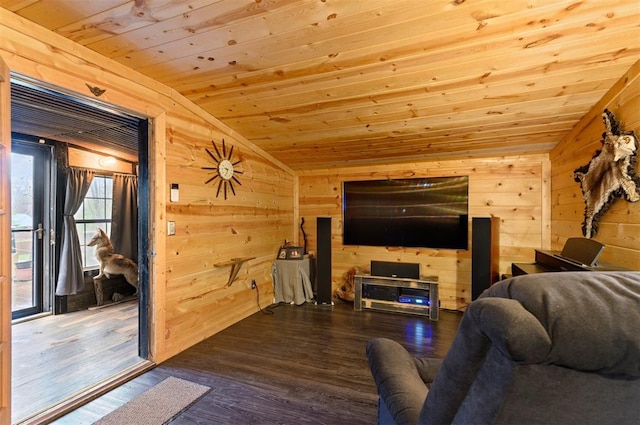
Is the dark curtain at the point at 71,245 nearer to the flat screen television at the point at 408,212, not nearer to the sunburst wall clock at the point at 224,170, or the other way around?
the sunburst wall clock at the point at 224,170

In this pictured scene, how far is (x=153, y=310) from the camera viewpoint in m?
2.48

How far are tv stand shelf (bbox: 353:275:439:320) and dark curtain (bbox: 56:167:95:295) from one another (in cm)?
356

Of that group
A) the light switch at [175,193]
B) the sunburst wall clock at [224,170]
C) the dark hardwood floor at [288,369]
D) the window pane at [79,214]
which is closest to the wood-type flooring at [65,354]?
the dark hardwood floor at [288,369]

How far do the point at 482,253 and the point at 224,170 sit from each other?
3.04 metres

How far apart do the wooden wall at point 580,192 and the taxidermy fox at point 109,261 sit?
518cm

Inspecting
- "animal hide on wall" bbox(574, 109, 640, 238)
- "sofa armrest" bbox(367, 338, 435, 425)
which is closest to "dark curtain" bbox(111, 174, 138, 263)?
"sofa armrest" bbox(367, 338, 435, 425)

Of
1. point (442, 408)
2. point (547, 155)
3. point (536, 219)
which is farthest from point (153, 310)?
point (547, 155)

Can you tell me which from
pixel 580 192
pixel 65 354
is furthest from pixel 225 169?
pixel 580 192

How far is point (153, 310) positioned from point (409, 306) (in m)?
2.86

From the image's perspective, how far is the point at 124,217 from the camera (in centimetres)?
439

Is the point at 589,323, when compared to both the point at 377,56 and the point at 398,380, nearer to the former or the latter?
the point at 398,380

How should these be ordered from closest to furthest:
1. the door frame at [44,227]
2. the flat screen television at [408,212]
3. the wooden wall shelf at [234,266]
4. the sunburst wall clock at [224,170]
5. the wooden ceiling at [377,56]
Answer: the wooden ceiling at [377,56] < the sunburst wall clock at [224,170] < the wooden wall shelf at [234,266] < the door frame at [44,227] < the flat screen television at [408,212]

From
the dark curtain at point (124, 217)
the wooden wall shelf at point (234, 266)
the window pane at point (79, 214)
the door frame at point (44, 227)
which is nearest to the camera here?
the wooden wall shelf at point (234, 266)

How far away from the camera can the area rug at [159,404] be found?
1831mm
